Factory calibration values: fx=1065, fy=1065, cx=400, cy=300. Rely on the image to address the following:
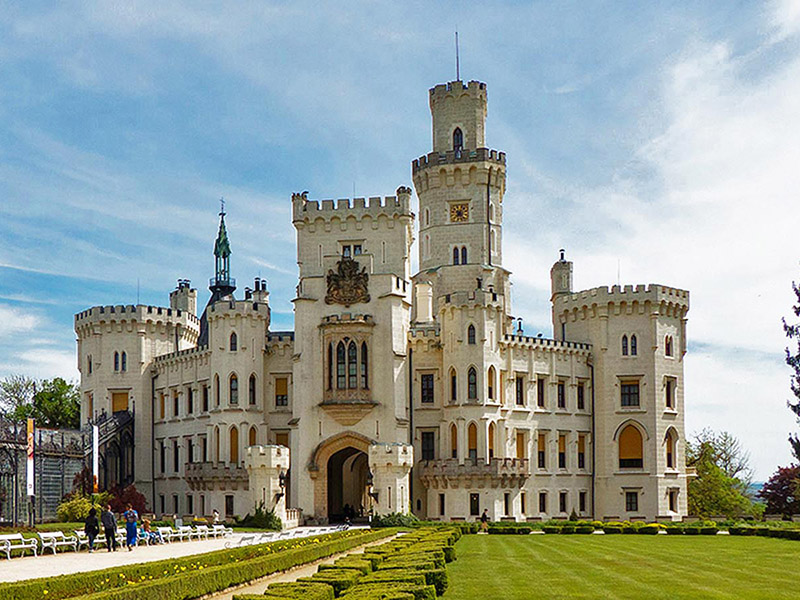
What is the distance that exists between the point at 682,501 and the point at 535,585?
157 feet

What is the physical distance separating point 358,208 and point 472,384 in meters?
13.1

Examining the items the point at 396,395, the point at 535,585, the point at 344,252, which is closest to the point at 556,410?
the point at 396,395

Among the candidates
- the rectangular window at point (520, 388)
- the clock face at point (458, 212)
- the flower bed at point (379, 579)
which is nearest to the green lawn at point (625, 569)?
the flower bed at point (379, 579)

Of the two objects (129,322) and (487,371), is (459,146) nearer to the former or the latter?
(487,371)

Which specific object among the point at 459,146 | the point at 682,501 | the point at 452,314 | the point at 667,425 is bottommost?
the point at 682,501

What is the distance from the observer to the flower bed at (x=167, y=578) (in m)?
21.0

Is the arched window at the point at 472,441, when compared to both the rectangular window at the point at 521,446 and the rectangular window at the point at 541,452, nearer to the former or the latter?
the rectangular window at the point at 521,446

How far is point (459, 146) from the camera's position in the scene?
254ft

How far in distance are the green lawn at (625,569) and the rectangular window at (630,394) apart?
80.5ft

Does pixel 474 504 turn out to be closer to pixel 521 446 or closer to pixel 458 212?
pixel 521 446

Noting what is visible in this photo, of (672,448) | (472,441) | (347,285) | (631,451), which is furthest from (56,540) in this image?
(672,448)

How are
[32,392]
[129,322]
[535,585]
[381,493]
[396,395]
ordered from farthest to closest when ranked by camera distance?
1. [32,392]
2. [129,322]
3. [396,395]
4. [381,493]
5. [535,585]

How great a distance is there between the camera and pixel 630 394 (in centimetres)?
6994

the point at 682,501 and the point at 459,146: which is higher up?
the point at 459,146
